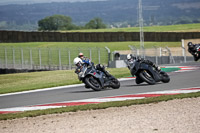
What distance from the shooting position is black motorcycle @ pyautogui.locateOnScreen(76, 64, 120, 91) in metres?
13.3

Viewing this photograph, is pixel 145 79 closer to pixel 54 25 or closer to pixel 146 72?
pixel 146 72

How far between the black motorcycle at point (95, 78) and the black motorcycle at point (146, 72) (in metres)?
0.75

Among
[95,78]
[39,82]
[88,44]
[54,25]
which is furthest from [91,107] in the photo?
[54,25]

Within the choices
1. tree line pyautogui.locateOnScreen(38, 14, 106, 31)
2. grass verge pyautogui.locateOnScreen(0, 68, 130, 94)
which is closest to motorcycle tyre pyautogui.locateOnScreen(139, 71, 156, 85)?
grass verge pyautogui.locateOnScreen(0, 68, 130, 94)

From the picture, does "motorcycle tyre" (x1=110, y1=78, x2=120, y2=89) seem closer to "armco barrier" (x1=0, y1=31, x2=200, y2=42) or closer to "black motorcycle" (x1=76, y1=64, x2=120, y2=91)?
"black motorcycle" (x1=76, y1=64, x2=120, y2=91)

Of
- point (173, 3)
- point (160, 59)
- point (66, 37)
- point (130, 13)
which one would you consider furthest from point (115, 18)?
point (160, 59)

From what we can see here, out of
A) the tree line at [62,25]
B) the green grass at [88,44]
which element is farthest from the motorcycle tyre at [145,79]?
the tree line at [62,25]

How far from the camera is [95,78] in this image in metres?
13.6

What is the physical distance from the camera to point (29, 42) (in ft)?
219

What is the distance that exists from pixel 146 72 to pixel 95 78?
1.71m

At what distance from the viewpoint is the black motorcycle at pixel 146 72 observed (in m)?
13.9

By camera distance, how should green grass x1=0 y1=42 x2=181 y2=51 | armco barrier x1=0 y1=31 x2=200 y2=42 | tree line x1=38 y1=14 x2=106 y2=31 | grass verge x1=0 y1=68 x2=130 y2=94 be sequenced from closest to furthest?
grass verge x1=0 y1=68 x2=130 y2=94, green grass x1=0 y1=42 x2=181 y2=51, armco barrier x1=0 y1=31 x2=200 y2=42, tree line x1=38 y1=14 x2=106 y2=31

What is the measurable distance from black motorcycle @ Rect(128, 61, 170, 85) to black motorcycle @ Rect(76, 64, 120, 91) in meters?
0.75

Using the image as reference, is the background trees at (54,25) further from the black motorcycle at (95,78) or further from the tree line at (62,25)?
the black motorcycle at (95,78)
